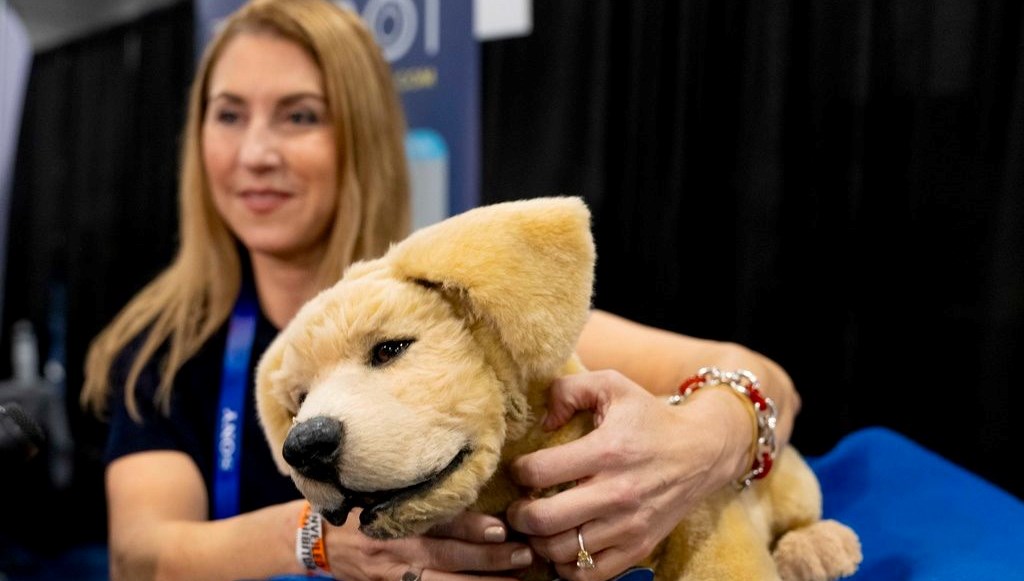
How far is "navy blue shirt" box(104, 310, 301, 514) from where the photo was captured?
1167mm

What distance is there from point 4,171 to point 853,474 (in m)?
2.92

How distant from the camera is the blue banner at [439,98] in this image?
166cm

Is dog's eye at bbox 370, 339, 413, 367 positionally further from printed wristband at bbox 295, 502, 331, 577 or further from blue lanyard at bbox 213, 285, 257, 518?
blue lanyard at bbox 213, 285, 257, 518

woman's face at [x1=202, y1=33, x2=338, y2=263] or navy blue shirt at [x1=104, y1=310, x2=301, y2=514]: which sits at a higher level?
woman's face at [x1=202, y1=33, x2=338, y2=263]

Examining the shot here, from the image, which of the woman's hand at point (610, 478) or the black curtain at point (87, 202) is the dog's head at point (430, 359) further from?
the black curtain at point (87, 202)

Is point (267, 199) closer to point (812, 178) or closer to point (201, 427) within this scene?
point (201, 427)

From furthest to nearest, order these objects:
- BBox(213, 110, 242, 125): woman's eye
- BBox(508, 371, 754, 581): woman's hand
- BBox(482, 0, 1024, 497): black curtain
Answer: BBox(482, 0, 1024, 497): black curtain, BBox(213, 110, 242, 125): woman's eye, BBox(508, 371, 754, 581): woman's hand

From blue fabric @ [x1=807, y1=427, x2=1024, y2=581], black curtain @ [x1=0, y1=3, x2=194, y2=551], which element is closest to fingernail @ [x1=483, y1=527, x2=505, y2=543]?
blue fabric @ [x1=807, y1=427, x2=1024, y2=581]

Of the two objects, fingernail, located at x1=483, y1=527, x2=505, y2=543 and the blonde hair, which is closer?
fingernail, located at x1=483, y1=527, x2=505, y2=543

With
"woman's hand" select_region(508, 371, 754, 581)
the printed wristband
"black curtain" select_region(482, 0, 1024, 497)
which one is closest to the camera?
"woman's hand" select_region(508, 371, 754, 581)

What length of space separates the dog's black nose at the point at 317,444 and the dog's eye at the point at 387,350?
Result: 0.23 ft

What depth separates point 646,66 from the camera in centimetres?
199

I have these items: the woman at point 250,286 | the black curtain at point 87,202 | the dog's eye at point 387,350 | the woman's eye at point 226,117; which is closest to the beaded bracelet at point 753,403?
the woman at point 250,286

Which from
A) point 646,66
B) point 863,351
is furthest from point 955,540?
point 646,66
